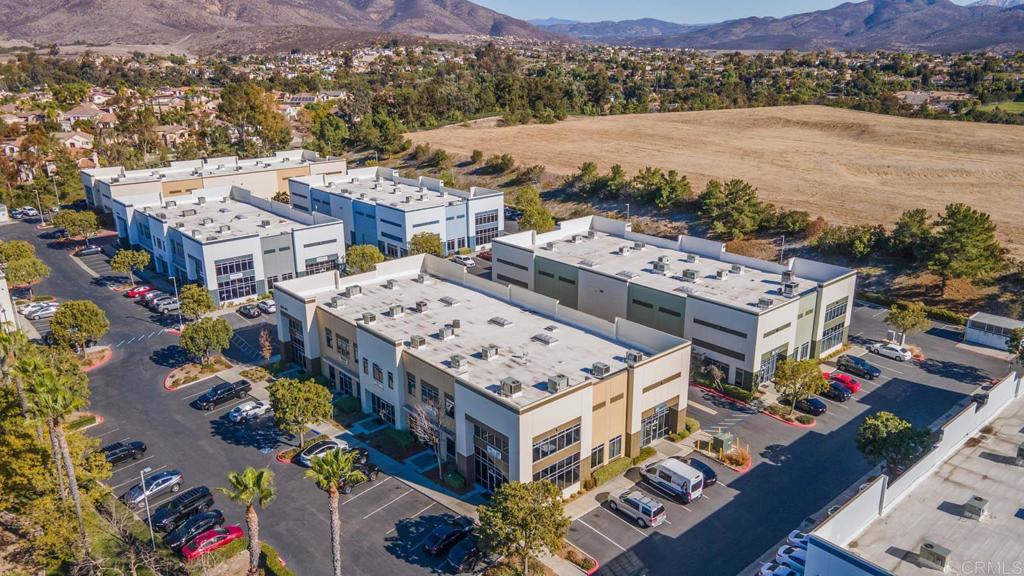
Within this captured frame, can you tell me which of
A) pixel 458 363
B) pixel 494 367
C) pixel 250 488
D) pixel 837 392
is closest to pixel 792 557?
pixel 494 367

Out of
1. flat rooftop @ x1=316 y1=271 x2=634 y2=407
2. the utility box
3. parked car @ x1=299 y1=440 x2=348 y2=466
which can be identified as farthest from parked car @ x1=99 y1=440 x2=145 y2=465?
the utility box

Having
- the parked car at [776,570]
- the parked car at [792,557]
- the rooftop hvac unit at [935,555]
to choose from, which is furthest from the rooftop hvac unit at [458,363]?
the rooftop hvac unit at [935,555]

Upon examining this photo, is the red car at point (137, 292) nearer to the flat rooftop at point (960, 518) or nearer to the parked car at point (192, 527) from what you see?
the parked car at point (192, 527)

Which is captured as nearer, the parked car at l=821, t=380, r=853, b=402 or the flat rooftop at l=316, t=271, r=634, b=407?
the flat rooftop at l=316, t=271, r=634, b=407

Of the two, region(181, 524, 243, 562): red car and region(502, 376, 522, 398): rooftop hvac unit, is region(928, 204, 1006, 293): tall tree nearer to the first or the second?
region(502, 376, 522, 398): rooftop hvac unit

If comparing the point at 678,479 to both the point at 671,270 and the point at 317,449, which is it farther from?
the point at 671,270

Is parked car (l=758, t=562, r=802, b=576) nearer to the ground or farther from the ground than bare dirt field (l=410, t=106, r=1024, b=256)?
nearer to the ground
